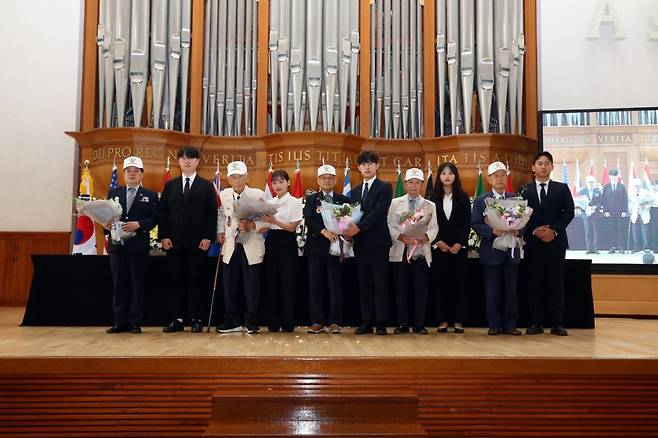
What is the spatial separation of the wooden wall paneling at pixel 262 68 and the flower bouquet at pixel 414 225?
2.83 m

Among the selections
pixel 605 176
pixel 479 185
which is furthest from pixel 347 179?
pixel 605 176

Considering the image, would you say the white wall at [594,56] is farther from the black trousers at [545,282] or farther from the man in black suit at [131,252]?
the man in black suit at [131,252]

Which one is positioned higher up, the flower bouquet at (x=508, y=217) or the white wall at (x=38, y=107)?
the white wall at (x=38, y=107)

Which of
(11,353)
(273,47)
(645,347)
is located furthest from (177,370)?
(273,47)

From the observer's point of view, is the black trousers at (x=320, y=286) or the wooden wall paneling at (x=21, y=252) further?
the wooden wall paneling at (x=21, y=252)

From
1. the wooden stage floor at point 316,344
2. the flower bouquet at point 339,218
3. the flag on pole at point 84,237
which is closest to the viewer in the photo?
the wooden stage floor at point 316,344

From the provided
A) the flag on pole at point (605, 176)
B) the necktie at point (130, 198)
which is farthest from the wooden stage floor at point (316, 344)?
the flag on pole at point (605, 176)

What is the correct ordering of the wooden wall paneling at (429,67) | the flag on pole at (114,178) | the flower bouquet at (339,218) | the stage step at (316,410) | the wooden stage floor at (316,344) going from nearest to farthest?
the stage step at (316,410), the wooden stage floor at (316,344), the flower bouquet at (339,218), the flag on pole at (114,178), the wooden wall paneling at (429,67)

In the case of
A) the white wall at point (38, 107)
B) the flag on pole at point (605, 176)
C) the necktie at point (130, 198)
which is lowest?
the necktie at point (130, 198)

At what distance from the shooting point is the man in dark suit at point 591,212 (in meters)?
7.41

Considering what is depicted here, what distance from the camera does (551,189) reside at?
527 cm

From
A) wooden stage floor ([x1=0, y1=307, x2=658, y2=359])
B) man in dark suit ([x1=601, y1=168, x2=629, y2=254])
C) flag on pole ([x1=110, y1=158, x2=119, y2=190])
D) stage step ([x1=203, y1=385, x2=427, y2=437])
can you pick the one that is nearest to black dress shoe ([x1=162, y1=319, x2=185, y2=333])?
wooden stage floor ([x1=0, y1=307, x2=658, y2=359])

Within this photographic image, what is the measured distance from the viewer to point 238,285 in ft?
17.5

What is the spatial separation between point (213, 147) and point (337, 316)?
10.2 ft
